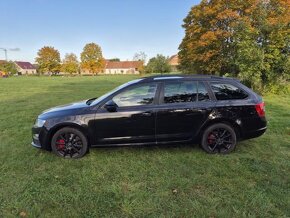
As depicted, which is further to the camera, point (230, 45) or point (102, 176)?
point (230, 45)

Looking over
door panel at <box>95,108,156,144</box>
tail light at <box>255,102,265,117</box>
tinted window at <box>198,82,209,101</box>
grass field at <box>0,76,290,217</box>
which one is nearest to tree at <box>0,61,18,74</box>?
grass field at <box>0,76,290,217</box>

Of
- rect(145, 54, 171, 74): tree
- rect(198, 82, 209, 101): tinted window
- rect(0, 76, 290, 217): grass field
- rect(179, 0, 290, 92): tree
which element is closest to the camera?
rect(0, 76, 290, 217): grass field

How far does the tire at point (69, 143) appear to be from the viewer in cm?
472

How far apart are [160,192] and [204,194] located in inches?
24.2

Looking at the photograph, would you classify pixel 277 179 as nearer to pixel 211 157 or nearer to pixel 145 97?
pixel 211 157

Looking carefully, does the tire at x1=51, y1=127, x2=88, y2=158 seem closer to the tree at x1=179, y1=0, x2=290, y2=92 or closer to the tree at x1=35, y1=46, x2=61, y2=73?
the tree at x1=179, y1=0, x2=290, y2=92

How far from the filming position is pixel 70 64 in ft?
263

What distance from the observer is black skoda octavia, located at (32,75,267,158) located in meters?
4.68

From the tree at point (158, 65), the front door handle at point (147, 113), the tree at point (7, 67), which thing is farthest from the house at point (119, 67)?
the front door handle at point (147, 113)

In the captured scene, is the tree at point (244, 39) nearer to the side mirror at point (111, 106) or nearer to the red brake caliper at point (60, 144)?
the side mirror at point (111, 106)

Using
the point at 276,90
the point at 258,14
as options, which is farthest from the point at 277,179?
the point at 258,14

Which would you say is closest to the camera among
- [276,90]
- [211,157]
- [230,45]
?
[211,157]

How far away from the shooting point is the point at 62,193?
3512 mm

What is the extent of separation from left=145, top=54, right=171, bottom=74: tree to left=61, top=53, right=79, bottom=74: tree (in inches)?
1157
